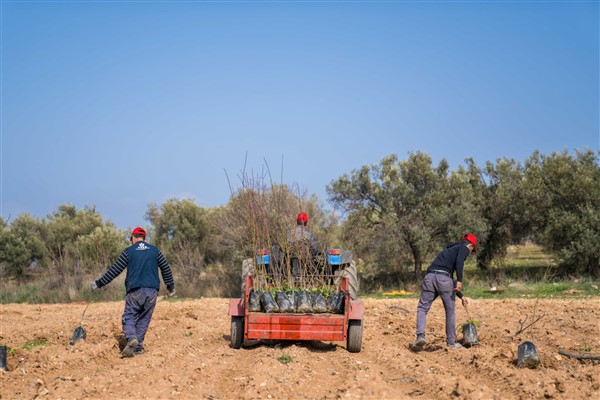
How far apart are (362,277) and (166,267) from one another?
17916 mm

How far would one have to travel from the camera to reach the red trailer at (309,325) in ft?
30.2

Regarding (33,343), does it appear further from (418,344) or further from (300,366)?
(418,344)

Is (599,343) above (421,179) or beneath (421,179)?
beneath

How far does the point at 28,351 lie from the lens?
9.30 metres

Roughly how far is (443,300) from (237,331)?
315cm

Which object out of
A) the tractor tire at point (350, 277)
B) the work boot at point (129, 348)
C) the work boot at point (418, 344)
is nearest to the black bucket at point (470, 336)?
the work boot at point (418, 344)

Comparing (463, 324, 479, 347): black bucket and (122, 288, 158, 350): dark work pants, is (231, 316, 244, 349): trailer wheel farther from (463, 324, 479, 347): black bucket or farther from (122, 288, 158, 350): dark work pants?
(463, 324, 479, 347): black bucket

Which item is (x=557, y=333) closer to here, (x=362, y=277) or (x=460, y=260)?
(x=460, y=260)

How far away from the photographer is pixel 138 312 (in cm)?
969

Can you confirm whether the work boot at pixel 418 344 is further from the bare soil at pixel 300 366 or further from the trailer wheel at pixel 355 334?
the trailer wheel at pixel 355 334

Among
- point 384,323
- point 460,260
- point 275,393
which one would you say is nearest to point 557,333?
point 460,260

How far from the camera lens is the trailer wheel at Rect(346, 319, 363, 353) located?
30.6 ft

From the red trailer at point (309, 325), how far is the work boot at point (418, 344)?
2.70 ft

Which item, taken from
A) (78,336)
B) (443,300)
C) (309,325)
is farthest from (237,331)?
(443,300)
